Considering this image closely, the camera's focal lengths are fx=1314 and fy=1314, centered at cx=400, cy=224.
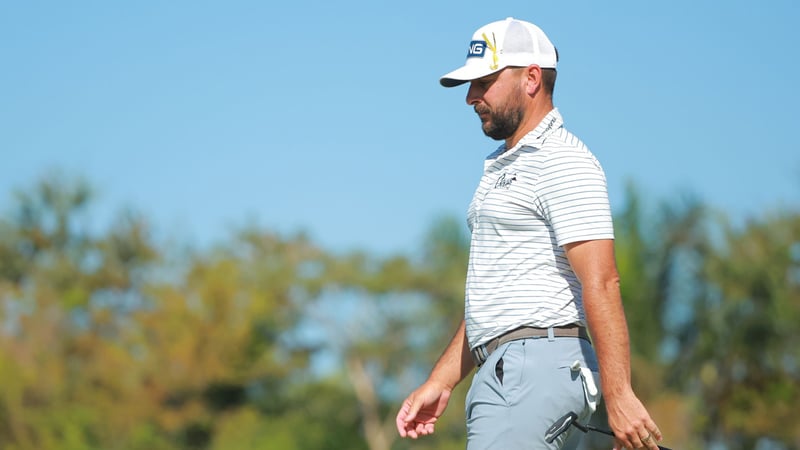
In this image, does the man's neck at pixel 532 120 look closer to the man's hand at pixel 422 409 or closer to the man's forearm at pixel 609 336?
the man's forearm at pixel 609 336

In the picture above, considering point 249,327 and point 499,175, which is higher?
point 499,175

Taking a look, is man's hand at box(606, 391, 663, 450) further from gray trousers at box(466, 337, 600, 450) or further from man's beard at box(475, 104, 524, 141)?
man's beard at box(475, 104, 524, 141)

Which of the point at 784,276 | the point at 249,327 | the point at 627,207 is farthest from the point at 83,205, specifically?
the point at 784,276

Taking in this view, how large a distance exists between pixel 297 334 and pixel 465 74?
143ft

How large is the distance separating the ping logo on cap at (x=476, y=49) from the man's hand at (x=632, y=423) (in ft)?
4.62

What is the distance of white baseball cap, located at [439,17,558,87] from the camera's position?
4.91 metres

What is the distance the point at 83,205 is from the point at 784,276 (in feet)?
99.2

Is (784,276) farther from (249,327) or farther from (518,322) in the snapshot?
(518,322)

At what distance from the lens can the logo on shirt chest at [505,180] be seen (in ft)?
15.8

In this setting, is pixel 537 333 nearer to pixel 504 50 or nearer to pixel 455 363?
pixel 455 363

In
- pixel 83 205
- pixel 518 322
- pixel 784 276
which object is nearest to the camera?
pixel 518 322

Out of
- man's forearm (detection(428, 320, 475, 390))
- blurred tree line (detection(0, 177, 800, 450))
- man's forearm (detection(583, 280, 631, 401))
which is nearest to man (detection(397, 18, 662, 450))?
man's forearm (detection(583, 280, 631, 401))

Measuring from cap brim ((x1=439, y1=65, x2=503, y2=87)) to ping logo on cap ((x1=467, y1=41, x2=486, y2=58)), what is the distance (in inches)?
2.0

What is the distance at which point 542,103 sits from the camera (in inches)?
196
